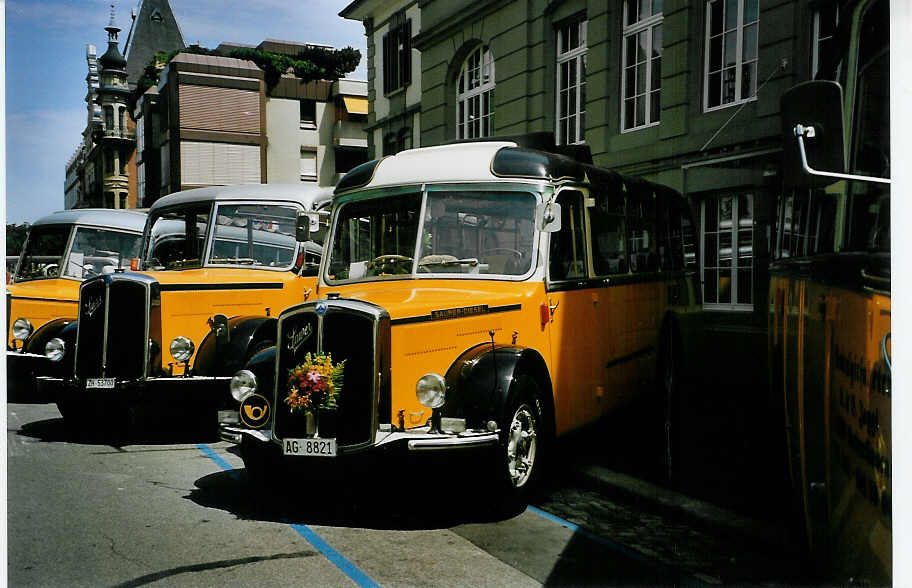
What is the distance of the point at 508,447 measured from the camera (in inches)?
207

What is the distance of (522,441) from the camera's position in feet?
18.1

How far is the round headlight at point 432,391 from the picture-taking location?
16.3ft

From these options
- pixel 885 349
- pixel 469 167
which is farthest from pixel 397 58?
pixel 885 349

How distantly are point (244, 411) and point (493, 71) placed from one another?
4.26m

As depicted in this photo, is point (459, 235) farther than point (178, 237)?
No

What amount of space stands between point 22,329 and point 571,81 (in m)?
6.35

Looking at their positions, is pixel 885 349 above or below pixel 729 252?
below

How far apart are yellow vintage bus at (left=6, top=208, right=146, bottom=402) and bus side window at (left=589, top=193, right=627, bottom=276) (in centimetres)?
495

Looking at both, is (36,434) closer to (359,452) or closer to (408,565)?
(359,452)

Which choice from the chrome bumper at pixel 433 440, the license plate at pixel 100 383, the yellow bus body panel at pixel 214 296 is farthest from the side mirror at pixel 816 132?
the license plate at pixel 100 383

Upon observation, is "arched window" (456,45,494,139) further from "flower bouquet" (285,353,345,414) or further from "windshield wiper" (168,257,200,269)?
"flower bouquet" (285,353,345,414)

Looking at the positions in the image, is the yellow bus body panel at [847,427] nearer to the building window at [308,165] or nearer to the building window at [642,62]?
the building window at [642,62]

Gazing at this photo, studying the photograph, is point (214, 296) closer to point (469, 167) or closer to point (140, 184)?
point (140, 184)

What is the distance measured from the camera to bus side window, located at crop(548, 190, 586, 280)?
6234 mm
